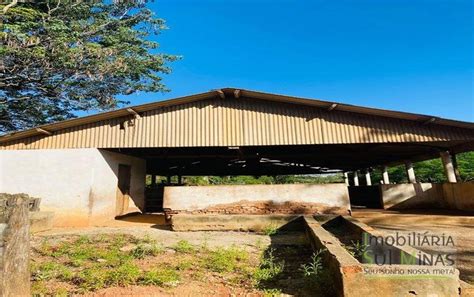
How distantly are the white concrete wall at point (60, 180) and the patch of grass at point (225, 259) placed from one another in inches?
237

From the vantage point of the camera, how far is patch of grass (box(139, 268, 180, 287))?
3871 millimetres

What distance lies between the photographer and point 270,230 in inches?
309

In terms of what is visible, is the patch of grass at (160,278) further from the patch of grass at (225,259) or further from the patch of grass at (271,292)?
the patch of grass at (271,292)

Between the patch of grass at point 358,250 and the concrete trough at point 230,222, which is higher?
the concrete trough at point 230,222

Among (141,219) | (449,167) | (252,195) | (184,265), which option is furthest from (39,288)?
(449,167)

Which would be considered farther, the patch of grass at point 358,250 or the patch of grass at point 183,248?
the patch of grass at point 183,248

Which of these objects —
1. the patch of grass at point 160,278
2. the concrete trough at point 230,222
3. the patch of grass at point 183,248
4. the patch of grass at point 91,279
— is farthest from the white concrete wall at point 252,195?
the patch of grass at point 160,278

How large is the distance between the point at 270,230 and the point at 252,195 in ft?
3.93

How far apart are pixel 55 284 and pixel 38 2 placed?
17.0 metres

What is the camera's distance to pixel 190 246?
6.01 m

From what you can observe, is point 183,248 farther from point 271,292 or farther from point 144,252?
point 271,292

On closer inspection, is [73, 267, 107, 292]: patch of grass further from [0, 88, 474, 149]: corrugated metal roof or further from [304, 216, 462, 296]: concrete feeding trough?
[0, 88, 474, 149]: corrugated metal roof

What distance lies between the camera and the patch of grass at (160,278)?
3.87 m

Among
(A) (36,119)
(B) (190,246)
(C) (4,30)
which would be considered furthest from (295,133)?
(A) (36,119)
